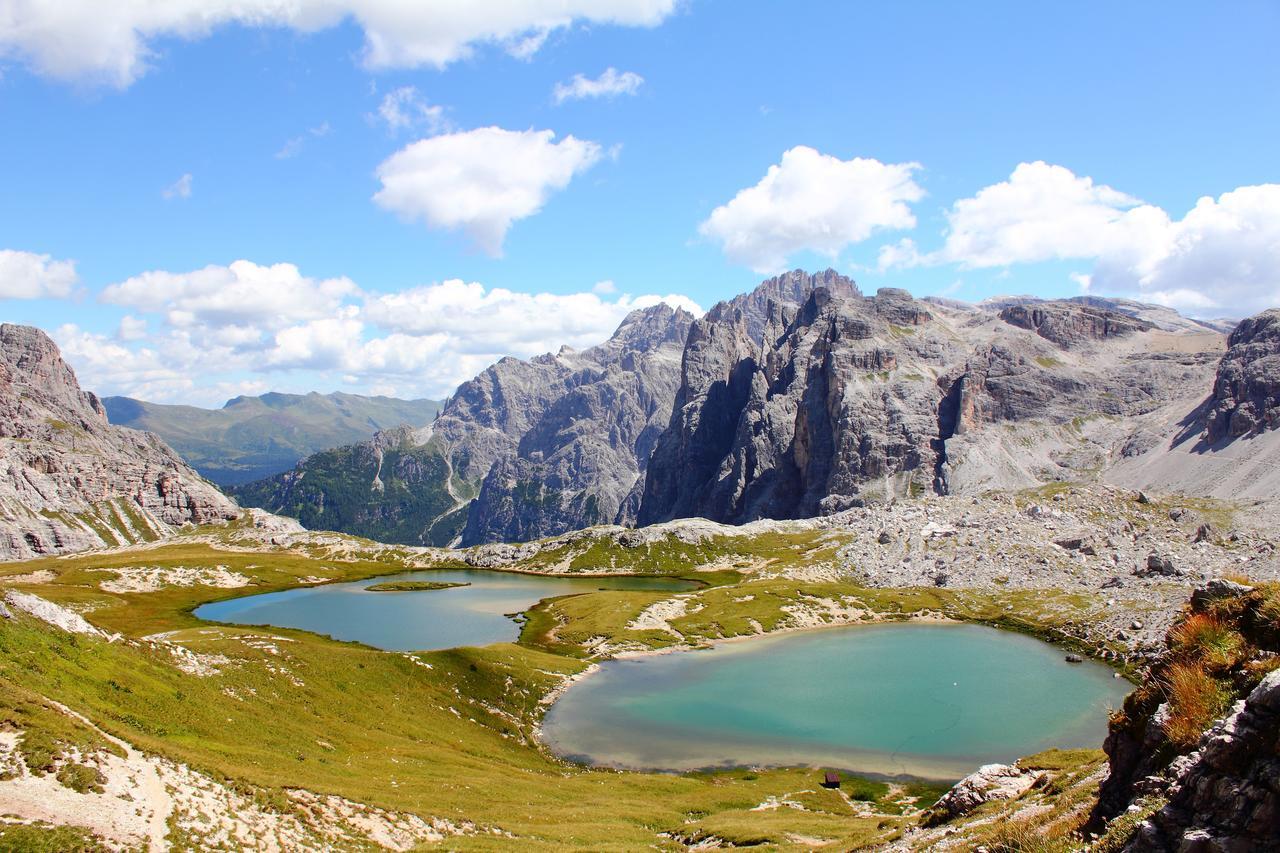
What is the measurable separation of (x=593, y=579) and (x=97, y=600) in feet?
334

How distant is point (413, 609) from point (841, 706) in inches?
3384

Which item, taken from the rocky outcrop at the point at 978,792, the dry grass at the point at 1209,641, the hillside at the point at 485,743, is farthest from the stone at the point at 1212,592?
the rocky outcrop at the point at 978,792

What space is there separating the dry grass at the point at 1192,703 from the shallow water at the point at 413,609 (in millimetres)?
93627

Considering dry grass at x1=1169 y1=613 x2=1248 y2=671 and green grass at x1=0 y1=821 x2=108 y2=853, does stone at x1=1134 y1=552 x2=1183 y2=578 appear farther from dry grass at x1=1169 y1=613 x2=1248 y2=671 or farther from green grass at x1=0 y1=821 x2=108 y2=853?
green grass at x1=0 y1=821 x2=108 y2=853

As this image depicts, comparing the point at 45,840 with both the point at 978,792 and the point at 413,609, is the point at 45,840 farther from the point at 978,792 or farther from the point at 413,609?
the point at 413,609

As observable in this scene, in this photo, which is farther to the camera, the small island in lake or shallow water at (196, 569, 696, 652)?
the small island in lake

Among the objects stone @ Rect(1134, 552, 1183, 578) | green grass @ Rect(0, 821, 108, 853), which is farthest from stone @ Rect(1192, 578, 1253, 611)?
stone @ Rect(1134, 552, 1183, 578)

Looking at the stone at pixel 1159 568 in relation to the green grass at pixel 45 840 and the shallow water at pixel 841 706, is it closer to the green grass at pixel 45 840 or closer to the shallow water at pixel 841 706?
the shallow water at pixel 841 706

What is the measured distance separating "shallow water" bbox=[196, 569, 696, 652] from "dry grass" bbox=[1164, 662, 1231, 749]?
93.6 m

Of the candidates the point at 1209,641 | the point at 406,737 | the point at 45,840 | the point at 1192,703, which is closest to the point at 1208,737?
the point at 1192,703

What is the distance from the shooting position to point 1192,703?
15.7 metres

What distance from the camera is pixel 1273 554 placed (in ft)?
373

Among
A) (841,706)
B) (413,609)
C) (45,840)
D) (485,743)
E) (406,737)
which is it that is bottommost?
(413,609)

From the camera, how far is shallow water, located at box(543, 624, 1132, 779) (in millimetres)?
62000
